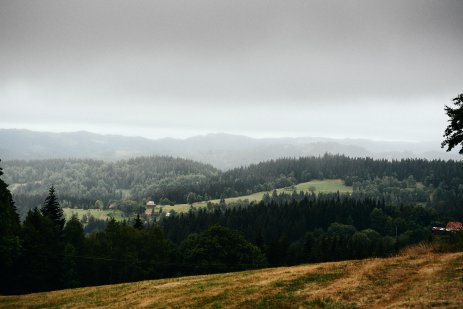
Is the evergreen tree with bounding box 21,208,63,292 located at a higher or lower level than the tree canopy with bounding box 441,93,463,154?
lower

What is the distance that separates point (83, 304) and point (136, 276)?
35992mm

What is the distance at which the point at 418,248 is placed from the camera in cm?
3228

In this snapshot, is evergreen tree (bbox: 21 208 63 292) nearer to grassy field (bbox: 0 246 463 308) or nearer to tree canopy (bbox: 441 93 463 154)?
grassy field (bbox: 0 246 463 308)

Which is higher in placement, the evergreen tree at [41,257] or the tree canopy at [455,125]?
the tree canopy at [455,125]

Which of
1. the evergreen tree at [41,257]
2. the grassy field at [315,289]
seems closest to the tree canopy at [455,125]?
Answer: the grassy field at [315,289]

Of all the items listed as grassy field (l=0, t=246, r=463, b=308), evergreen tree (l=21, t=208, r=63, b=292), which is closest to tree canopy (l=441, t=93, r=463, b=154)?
grassy field (l=0, t=246, r=463, b=308)

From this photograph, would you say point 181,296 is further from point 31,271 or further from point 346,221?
point 346,221

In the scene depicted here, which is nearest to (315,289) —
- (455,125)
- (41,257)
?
(455,125)

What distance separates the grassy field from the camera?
20562 millimetres

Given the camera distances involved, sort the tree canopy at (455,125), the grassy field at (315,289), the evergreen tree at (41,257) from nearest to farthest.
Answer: the grassy field at (315,289)
the tree canopy at (455,125)
the evergreen tree at (41,257)

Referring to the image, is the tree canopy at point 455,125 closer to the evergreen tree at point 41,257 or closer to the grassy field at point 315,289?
the grassy field at point 315,289

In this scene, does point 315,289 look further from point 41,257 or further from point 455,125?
point 41,257

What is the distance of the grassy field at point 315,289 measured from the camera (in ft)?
67.5

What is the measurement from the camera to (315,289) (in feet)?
80.5
